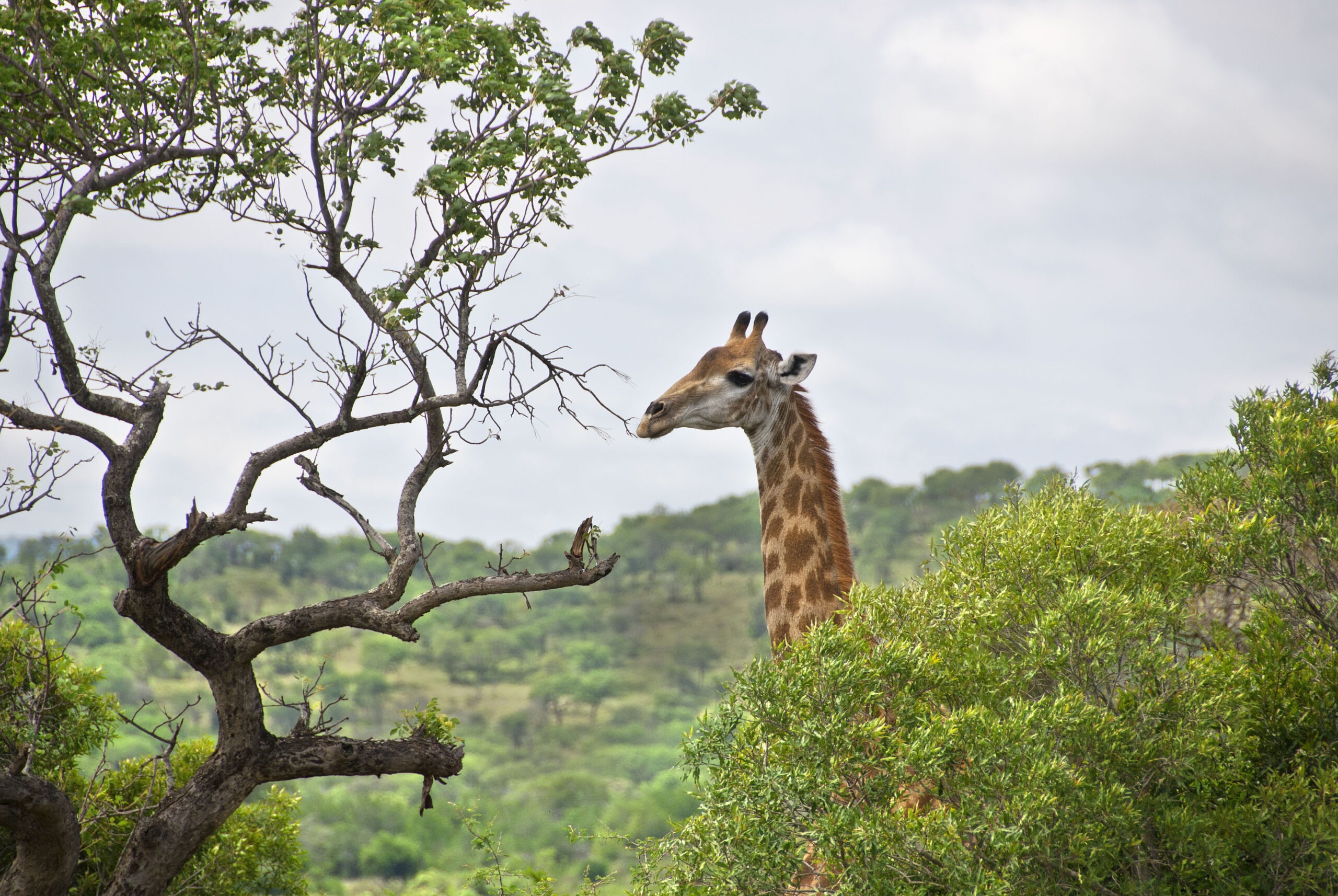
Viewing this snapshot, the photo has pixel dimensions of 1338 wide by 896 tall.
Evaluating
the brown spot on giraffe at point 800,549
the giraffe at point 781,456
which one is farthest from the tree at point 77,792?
the brown spot on giraffe at point 800,549

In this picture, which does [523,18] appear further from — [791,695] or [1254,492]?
[1254,492]

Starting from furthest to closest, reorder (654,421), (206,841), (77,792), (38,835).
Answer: (77,792), (206,841), (654,421), (38,835)

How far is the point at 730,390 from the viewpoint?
9.55 metres

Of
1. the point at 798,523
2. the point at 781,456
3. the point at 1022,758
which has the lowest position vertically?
the point at 1022,758

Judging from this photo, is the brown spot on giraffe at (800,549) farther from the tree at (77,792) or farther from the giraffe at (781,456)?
the tree at (77,792)

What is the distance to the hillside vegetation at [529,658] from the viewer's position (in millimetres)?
63031

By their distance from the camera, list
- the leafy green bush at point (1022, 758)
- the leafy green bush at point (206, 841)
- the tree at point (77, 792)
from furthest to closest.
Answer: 1. the leafy green bush at point (206, 841)
2. the tree at point (77, 792)
3. the leafy green bush at point (1022, 758)

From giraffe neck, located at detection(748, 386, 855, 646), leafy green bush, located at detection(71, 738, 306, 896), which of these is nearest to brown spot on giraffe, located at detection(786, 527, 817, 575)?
giraffe neck, located at detection(748, 386, 855, 646)

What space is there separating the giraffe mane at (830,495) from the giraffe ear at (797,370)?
21cm

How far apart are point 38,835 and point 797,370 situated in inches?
274

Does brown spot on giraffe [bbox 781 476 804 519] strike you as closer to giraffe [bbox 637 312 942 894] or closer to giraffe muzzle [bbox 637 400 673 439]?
giraffe [bbox 637 312 942 894]

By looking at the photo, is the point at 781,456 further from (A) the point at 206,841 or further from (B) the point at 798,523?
(A) the point at 206,841

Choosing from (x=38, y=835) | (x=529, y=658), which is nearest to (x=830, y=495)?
(x=38, y=835)

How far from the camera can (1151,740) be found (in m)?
6.58
